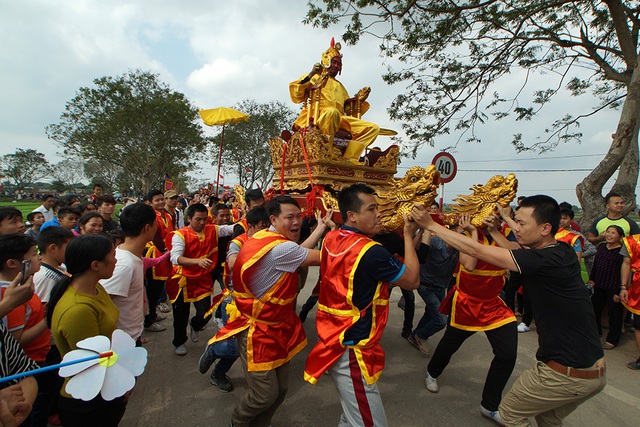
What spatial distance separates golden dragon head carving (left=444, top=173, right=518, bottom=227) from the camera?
8.50 feet

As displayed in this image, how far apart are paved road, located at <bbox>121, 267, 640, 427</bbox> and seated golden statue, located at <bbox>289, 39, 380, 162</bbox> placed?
266 centimetres

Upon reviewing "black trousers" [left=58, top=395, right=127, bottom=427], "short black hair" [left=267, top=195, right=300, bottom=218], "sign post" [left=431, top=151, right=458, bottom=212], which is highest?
"sign post" [left=431, top=151, right=458, bottom=212]

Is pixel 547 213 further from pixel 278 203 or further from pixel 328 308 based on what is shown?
pixel 278 203

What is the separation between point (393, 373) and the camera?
132 inches

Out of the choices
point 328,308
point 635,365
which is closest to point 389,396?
point 328,308

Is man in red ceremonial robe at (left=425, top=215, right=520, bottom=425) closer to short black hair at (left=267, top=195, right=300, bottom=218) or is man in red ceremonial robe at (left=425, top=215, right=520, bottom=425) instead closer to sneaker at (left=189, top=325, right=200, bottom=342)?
short black hair at (left=267, top=195, right=300, bottom=218)

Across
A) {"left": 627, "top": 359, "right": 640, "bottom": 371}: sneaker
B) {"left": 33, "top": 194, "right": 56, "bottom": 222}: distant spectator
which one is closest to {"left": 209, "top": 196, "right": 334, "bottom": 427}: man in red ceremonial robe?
{"left": 627, "top": 359, "right": 640, "bottom": 371}: sneaker

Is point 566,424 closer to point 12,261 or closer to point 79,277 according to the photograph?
point 79,277

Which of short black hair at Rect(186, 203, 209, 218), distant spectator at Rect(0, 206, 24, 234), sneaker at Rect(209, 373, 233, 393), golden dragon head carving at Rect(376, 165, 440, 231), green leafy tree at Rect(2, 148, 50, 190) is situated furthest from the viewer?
green leafy tree at Rect(2, 148, 50, 190)

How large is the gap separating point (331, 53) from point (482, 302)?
383cm

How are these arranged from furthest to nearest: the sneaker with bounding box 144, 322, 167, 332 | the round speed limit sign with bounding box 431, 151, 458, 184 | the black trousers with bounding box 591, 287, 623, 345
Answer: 1. the round speed limit sign with bounding box 431, 151, 458, 184
2. the sneaker with bounding box 144, 322, 167, 332
3. the black trousers with bounding box 591, 287, 623, 345

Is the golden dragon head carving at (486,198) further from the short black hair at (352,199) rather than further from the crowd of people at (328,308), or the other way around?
the short black hair at (352,199)

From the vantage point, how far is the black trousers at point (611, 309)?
4.04 metres

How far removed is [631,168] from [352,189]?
6.29 metres
